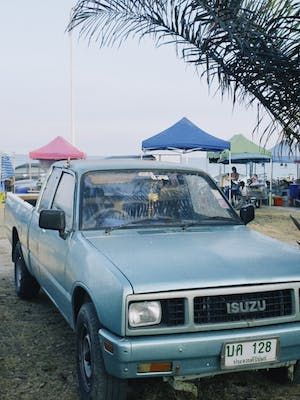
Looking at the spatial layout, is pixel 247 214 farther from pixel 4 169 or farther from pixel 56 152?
pixel 4 169

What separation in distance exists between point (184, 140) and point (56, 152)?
6747 millimetres

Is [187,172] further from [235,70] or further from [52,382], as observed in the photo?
[52,382]

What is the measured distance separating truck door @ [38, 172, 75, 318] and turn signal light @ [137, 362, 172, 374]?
3.37 feet

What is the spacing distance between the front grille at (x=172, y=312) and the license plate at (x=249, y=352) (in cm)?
30

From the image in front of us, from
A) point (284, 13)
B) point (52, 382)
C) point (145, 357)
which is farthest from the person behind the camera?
point (284, 13)

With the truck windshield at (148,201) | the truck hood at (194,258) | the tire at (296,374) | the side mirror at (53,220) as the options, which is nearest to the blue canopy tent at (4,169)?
the truck windshield at (148,201)

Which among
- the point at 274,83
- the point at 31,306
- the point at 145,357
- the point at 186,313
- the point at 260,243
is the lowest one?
the point at 31,306

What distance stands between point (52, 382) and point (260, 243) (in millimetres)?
1861

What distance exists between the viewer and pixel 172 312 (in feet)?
8.94

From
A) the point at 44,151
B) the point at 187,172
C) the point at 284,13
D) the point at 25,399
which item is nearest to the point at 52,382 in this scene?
the point at 25,399

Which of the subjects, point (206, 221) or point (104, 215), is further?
point (206, 221)

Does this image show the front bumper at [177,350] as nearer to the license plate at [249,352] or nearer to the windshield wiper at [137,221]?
the license plate at [249,352]

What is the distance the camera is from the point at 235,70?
4.41 m

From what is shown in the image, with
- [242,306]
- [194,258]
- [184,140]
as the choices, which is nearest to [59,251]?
[194,258]
